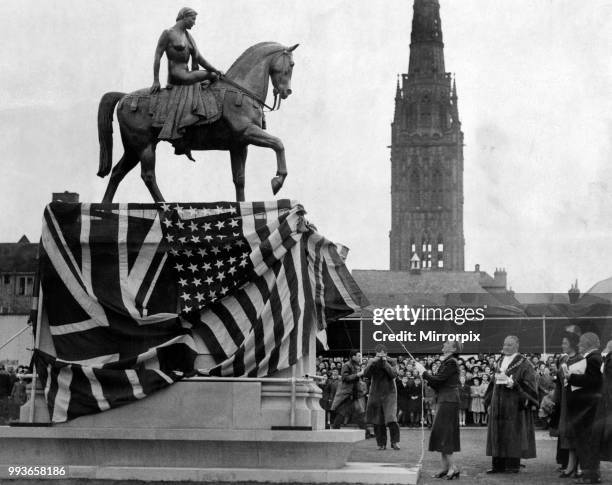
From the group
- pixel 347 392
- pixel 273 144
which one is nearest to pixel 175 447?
pixel 273 144

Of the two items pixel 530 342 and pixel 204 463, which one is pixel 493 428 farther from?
pixel 530 342

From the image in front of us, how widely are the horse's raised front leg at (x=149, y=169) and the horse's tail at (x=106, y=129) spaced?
0.57 meters

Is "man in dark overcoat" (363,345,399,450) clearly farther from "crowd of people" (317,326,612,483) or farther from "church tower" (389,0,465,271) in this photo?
"church tower" (389,0,465,271)

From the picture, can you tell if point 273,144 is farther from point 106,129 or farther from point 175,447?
point 175,447

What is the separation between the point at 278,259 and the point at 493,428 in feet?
14.4

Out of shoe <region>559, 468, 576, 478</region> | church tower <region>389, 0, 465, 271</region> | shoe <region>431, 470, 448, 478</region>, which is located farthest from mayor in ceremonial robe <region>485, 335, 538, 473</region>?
church tower <region>389, 0, 465, 271</region>

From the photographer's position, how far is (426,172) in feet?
500

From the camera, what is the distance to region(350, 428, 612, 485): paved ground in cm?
1570

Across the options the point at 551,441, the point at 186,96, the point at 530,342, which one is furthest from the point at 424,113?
the point at 186,96

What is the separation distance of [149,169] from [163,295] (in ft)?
6.30

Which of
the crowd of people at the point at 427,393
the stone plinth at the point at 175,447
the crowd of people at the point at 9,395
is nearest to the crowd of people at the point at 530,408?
the stone plinth at the point at 175,447

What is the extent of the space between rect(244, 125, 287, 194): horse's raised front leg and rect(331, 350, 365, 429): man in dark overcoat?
10399 mm

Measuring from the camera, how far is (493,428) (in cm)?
1688

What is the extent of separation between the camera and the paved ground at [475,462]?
15703 millimetres
